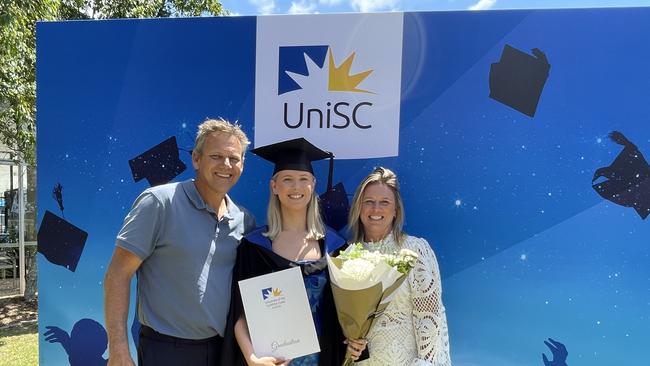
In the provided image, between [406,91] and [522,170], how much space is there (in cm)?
91

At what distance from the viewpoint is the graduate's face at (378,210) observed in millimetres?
2341

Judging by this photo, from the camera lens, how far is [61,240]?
3.34 metres

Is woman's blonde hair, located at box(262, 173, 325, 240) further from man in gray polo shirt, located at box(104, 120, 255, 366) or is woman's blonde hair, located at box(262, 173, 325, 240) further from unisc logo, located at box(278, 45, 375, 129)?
unisc logo, located at box(278, 45, 375, 129)

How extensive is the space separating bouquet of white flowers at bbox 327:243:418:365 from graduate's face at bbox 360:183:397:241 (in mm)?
320

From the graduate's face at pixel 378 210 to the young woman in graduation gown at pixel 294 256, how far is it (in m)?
0.18

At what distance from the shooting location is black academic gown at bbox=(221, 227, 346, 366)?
2.18m

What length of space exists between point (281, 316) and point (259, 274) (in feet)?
0.76

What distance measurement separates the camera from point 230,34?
3.14 m

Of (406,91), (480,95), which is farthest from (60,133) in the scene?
(480,95)

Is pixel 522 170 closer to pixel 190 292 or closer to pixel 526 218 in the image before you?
pixel 526 218

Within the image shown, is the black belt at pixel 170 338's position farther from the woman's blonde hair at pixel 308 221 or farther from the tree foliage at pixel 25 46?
the tree foliage at pixel 25 46

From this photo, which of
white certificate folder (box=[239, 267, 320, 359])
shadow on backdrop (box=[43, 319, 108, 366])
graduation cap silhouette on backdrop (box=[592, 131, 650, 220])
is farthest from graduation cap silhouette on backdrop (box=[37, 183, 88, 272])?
graduation cap silhouette on backdrop (box=[592, 131, 650, 220])

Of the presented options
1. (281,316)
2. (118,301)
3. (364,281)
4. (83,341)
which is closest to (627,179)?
(364,281)

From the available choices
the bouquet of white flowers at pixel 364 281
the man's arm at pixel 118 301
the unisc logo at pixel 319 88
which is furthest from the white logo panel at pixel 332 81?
the man's arm at pixel 118 301
